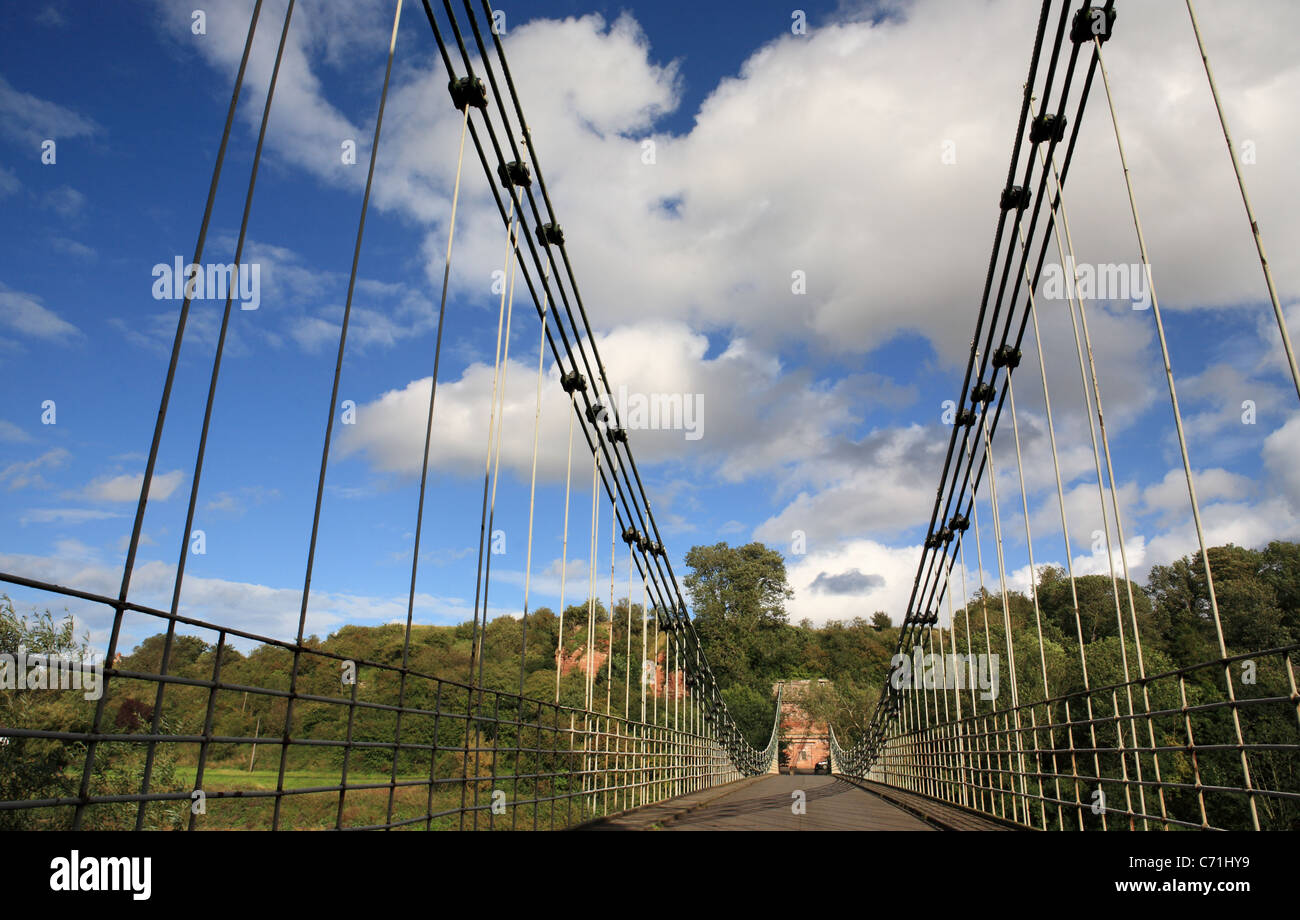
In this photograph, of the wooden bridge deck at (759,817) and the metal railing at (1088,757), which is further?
the metal railing at (1088,757)

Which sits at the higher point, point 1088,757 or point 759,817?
point 759,817

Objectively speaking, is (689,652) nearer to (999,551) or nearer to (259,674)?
(999,551)

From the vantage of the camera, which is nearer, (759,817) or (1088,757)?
(759,817)

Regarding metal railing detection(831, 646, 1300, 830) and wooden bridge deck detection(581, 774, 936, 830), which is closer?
wooden bridge deck detection(581, 774, 936, 830)

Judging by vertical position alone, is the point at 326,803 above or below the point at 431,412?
below

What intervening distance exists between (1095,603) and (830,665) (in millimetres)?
18577

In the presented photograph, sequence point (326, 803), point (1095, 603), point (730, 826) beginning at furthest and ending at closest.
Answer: point (1095, 603)
point (326, 803)
point (730, 826)

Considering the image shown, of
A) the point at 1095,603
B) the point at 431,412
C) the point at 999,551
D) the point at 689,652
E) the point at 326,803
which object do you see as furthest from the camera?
the point at 1095,603

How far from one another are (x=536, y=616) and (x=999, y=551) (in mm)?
34511

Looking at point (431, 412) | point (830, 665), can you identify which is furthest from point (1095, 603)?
point (431, 412)

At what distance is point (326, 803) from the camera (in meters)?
30.3

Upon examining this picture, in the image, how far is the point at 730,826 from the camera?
8086 millimetres
